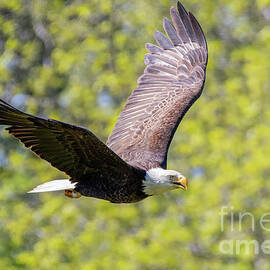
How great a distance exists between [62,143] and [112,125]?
28.7ft

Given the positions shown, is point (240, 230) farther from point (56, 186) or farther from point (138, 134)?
point (56, 186)

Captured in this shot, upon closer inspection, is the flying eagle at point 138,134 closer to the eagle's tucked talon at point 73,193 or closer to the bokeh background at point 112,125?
the eagle's tucked talon at point 73,193

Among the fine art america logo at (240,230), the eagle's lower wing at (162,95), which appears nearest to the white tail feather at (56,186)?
the eagle's lower wing at (162,95)

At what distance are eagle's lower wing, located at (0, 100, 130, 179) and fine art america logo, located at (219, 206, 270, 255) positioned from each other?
776cm

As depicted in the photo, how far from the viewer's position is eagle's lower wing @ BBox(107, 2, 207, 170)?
755cm

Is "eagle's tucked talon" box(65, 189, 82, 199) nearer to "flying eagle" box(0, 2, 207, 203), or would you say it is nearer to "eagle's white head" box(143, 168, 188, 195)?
"flying eagle" box(0, 2, 207, 203)

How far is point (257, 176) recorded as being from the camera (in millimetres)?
14977

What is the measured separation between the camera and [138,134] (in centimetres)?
778

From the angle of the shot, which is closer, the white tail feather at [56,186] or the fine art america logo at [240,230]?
the white tail feather at [56,186]

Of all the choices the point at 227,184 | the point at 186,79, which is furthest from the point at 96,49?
the point at 186,79

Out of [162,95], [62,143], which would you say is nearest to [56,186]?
[62,143]

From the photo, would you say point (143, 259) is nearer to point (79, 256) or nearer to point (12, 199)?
point (79, 256)

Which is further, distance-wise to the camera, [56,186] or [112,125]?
[112,125]

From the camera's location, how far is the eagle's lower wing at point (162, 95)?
7554 millimetres
